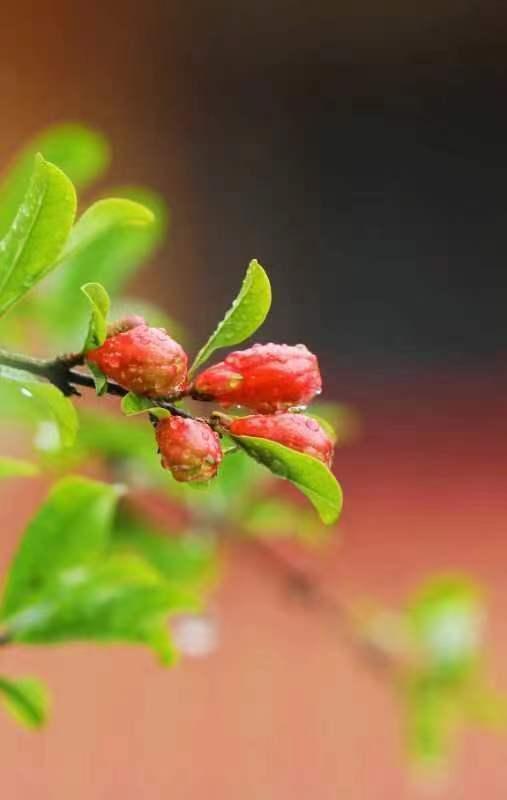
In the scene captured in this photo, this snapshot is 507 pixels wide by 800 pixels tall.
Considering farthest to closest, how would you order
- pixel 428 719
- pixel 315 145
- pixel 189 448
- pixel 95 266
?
pixel 315 145 < pixel 428 719 < pixel 95 266 < pixel 189 448

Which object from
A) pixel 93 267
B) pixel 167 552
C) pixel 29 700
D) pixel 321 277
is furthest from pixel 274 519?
pixel 321 277

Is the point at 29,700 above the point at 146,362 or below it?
below

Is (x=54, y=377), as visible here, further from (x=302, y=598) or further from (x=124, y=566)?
(x=302, y=598)

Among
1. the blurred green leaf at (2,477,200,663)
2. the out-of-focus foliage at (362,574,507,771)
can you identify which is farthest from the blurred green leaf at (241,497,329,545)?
the blurred green leaf at (2,477,200,663)

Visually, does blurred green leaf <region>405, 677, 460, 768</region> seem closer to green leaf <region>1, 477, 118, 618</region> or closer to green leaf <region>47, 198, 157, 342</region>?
green leaf <region>47, 198, 157, 342</region>

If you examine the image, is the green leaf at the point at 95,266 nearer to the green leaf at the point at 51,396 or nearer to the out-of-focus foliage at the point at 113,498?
the out-of-focus foliage at the point at 113,498

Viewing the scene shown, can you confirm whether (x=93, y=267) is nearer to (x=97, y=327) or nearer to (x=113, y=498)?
(x=113, y=498)

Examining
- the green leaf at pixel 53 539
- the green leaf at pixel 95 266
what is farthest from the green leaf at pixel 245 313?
the green leaf at pixel 95 266
